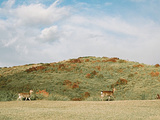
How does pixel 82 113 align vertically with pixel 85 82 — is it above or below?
below

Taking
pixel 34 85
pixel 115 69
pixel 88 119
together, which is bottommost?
pixel 88 119

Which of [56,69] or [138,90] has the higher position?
[56,69]

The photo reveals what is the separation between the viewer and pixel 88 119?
8.54 meters

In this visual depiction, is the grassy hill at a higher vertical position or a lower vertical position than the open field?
higher

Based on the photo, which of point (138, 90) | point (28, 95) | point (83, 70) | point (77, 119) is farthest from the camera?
point (83, 70)

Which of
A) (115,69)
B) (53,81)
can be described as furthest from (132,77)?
(53,81)

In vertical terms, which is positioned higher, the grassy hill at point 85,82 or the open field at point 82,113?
the grassy hill at point 85,82

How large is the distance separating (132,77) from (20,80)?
14895 millimetres

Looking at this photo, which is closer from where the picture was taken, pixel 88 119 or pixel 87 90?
pixel 88 119

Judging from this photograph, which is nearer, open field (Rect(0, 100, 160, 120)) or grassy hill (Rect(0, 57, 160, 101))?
open field (Rect(0, 100, 160, 120))

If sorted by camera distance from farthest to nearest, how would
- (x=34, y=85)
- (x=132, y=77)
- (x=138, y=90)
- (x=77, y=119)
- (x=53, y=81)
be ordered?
1. (x=132, y=77)
2. (x=53, y=81)
3. (x=34, y=85)
4. (x=138, y=90)
5. (x=77, y=119)

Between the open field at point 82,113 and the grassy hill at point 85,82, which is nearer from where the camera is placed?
the open field at point 82,113

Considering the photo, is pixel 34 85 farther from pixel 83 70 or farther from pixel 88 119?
pixel 88 119

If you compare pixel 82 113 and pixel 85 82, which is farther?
pixel 85 82
